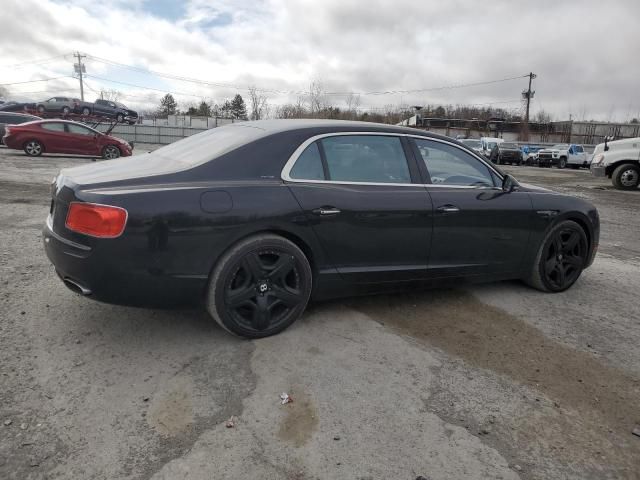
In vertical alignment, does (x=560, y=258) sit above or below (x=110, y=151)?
below

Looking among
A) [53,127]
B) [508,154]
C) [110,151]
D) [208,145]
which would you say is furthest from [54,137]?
[508,154]

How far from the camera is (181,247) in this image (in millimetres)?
2908

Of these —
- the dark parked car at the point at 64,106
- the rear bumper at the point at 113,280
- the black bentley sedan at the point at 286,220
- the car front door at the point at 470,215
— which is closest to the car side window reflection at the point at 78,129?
the black bentley sedan at the point at 286,220

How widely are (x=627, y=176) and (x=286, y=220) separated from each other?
15.4 meters

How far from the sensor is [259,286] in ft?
10.5

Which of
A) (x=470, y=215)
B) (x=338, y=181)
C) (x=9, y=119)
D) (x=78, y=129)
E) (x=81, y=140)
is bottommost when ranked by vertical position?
(x=470, y=215)

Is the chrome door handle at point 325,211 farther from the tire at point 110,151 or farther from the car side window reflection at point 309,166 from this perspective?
the tire at point 110,151

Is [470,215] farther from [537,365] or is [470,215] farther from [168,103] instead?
[168,103]

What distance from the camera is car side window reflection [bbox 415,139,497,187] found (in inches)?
154

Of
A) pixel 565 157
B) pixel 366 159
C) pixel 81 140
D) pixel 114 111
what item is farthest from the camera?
pixel 114 111

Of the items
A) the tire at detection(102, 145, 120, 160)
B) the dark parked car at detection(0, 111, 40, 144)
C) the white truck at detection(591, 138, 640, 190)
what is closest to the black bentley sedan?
the white truck at detection(591, 138, 640, 190)

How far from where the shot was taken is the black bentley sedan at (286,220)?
2.86 meters

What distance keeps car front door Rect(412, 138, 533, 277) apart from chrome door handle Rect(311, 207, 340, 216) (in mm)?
874

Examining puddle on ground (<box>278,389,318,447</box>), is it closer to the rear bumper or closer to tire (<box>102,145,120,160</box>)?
the rear bumper
